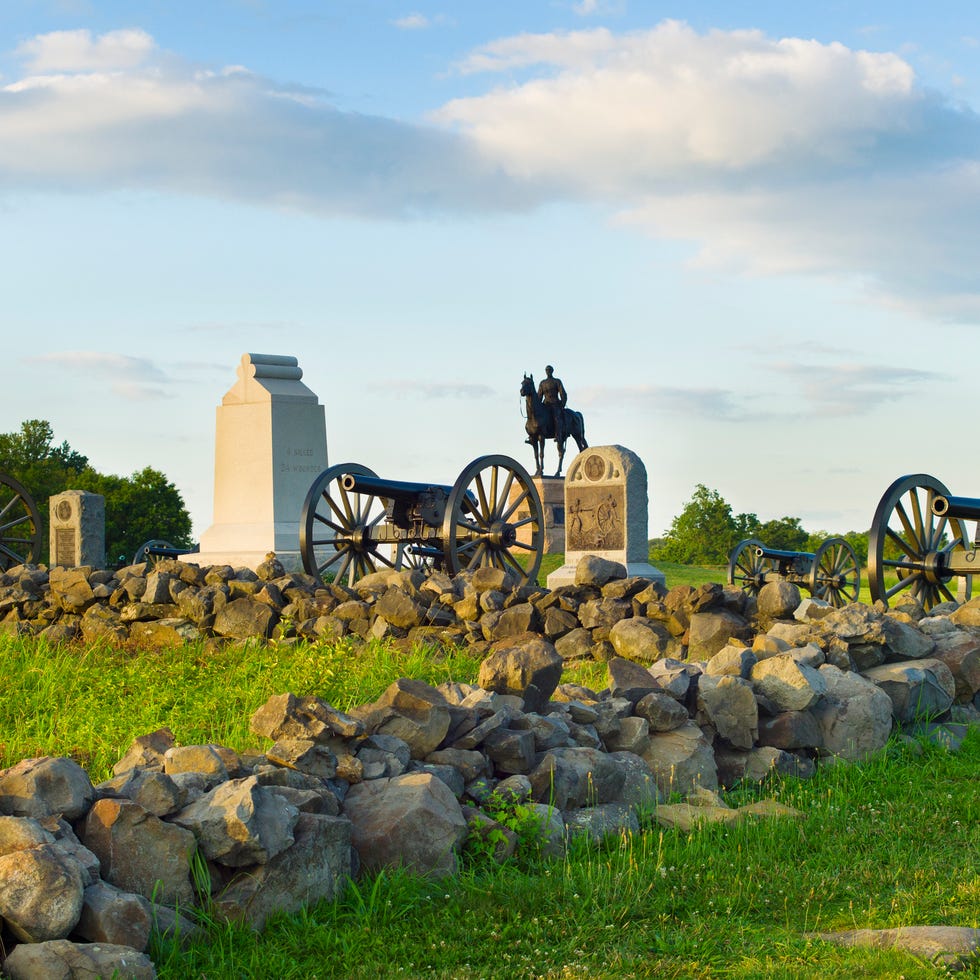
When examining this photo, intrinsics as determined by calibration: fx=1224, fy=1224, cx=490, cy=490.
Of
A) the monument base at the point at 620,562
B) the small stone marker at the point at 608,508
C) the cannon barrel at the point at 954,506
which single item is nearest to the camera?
the cannon barrel at the point at 954,506

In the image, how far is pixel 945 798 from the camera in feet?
18.6

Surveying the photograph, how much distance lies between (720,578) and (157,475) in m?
16.7

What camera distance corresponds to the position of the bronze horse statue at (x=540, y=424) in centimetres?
2772

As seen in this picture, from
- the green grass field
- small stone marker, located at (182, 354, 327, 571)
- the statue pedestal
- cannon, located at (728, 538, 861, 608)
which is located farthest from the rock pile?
the statue pedestal

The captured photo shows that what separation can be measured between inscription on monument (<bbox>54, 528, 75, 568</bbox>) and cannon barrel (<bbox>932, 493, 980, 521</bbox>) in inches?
579

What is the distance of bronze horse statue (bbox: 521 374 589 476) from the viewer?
27.7 meters

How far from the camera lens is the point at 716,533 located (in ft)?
119

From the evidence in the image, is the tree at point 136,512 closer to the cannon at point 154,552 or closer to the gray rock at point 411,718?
the cannon at point 154,552

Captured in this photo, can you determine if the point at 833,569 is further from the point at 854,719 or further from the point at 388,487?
the point at 854,719

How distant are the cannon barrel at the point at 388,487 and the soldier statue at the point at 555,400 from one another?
1389cm

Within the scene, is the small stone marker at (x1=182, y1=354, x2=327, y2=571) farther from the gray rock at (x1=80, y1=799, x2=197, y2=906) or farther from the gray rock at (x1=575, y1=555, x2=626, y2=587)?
the gray rock at (x1=80, y1=799, x2=197, y2=906)

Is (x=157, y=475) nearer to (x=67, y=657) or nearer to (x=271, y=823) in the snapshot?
(x=67, y=657)

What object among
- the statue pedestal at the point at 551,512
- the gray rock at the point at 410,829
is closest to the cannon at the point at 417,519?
the gray rock at the point at 410,829

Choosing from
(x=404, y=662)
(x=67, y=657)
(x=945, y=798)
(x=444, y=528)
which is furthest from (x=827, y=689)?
(x=444, y=528)
